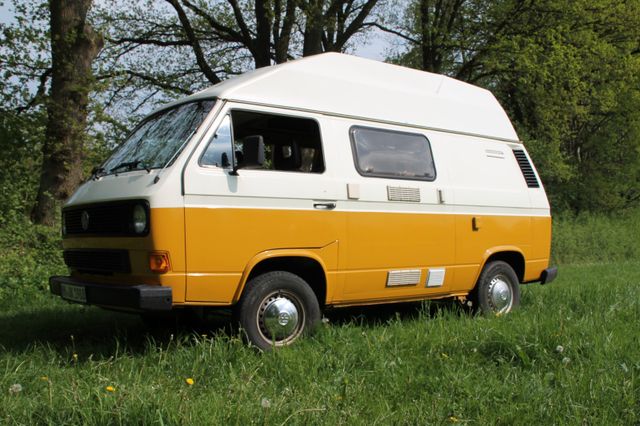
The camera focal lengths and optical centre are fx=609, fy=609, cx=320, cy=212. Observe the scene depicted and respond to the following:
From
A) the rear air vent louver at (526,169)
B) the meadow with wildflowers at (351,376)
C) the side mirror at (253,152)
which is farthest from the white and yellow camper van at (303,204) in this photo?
the meadow with wildflowers at (351,376)

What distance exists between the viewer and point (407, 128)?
22.0 ft

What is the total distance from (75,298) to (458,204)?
163 inches

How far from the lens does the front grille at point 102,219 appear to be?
4957mm

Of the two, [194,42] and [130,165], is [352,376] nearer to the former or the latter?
[130,165]

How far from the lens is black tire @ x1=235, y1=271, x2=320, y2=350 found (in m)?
5.16

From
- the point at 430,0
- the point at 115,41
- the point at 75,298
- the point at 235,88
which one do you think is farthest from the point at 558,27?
the point at 75,298

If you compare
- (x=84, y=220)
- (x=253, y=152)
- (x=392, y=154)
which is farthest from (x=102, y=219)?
(x=392, y=154)

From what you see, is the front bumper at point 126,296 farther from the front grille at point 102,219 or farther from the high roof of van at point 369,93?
the high roof of van at point 369,93

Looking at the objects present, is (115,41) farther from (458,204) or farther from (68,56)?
(458,204)

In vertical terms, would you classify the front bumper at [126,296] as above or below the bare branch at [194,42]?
below

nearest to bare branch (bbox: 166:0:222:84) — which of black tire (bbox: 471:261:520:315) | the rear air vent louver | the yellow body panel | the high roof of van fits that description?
the high roof of van

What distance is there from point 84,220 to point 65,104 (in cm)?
696

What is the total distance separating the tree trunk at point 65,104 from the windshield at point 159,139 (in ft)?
19.4

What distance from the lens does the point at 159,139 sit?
18.7ft
